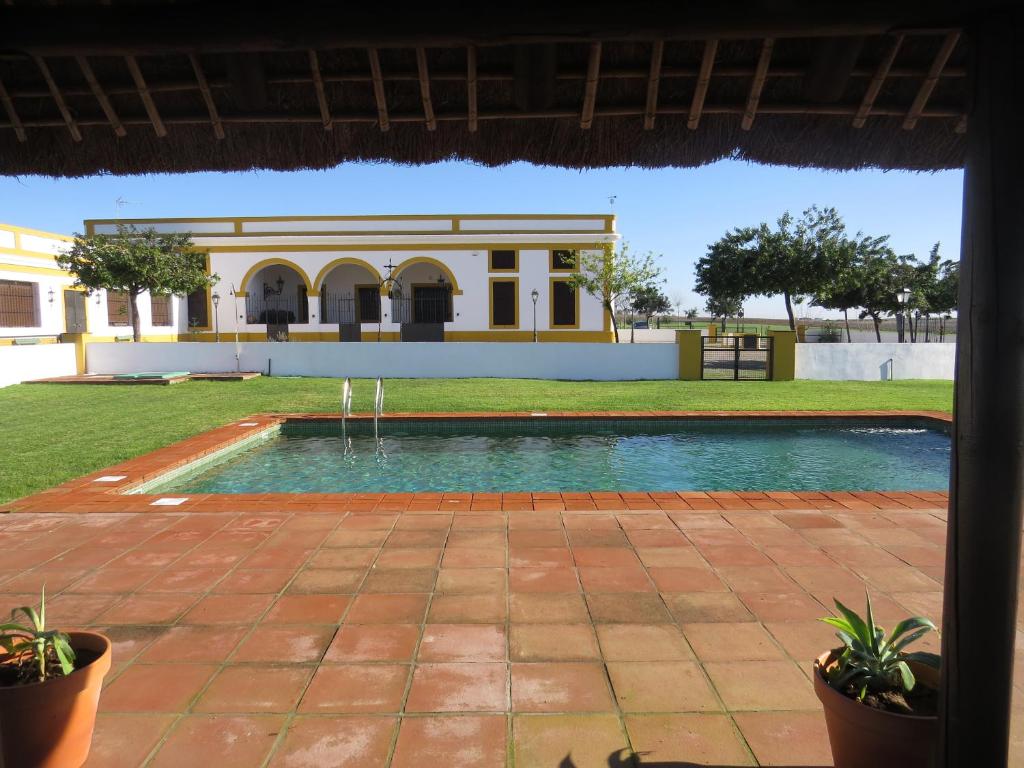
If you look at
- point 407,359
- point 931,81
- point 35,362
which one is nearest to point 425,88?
point 931,81

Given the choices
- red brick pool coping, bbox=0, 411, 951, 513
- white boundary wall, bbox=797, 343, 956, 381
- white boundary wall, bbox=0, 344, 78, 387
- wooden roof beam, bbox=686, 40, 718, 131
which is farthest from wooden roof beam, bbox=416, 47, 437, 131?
white boundary wall, bbox=0, 344, 78, 387

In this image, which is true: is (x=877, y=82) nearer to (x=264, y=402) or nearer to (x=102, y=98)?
(x=102, y=98)

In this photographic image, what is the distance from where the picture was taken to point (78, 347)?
57.5 feet

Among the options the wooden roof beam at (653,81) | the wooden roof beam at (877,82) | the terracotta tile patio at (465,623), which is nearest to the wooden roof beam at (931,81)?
the wooden roof beam at (877,82)

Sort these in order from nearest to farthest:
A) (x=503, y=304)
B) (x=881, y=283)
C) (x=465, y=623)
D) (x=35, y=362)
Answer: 1. (x=465, y=623)
2. (x=35, y=362)
3. (x=503, y=304)
4. (x=881, y=283)

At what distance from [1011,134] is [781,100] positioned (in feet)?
3.34

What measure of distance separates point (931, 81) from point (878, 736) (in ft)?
6.28

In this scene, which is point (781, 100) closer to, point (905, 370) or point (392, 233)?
point (905, 370)

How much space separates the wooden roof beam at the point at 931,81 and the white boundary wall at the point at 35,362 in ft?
59.1

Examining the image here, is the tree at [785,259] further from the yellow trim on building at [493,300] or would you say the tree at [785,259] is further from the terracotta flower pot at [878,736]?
the terracotta flower pot at [878,736]

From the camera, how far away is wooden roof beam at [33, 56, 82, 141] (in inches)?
85.7

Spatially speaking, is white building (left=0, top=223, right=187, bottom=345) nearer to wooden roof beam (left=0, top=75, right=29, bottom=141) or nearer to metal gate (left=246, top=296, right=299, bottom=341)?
metal gate (left=246, top=296, right=299, bottom=341)

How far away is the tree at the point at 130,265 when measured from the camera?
18359 mm

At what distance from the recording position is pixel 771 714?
229 cm
